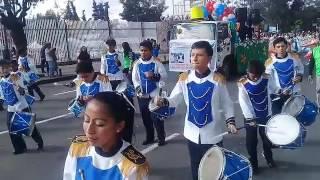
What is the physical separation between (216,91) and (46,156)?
152 inches

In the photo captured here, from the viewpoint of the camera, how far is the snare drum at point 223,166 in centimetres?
340

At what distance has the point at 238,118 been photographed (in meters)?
9.60

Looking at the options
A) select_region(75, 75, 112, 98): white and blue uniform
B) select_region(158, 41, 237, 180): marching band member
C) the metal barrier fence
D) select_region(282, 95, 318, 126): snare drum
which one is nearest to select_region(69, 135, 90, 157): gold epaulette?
select_region(158, 41, 237, 180): marching band member

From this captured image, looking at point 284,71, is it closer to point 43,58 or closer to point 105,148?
point 105,148

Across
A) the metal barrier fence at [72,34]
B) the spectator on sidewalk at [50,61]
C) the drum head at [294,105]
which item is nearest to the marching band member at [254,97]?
the drum head at [294,105]

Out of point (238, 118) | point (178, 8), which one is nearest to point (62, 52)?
point (238, 118)

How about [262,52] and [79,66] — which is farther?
[262,52]

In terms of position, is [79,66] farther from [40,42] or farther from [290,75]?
[40,42]

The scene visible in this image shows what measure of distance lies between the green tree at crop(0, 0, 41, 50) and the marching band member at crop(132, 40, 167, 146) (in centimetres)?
1450

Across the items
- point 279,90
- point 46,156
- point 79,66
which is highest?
point 79,66

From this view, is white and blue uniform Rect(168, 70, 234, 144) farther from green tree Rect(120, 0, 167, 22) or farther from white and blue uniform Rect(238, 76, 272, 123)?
green tree Rect(120, 0, 167, 22)

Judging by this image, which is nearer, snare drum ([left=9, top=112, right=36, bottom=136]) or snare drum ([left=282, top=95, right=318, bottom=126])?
snare drum ([left=282, top=95, right=318, bottom=126])

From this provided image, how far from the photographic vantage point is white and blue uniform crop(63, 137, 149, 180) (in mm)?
2301

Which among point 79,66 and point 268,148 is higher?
point 79,66
